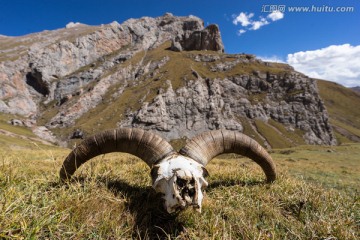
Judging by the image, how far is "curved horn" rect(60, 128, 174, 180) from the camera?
22.0 ft

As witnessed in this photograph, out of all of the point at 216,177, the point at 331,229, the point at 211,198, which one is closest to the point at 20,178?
the point at 211,198

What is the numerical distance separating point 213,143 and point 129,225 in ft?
10.2

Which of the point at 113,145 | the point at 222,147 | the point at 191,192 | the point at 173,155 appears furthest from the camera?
the point at 222,147

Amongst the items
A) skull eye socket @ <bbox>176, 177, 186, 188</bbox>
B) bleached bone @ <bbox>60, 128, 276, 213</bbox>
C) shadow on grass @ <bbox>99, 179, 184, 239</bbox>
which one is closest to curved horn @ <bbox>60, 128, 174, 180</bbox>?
bleached bone @ <bbox>60, 128, 276, 213</bbox>

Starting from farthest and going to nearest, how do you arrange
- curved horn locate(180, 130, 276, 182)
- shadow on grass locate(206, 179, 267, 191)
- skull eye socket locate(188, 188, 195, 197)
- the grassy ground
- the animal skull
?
shadow on grass locate(206, 179, 267, 191) → curved horn locate(180, 130, 276, 182) → skull eye socket locate(188, 188, 195, 197) → the animal skull → the grassy ground

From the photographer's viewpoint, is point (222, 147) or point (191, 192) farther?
point (222, 147)

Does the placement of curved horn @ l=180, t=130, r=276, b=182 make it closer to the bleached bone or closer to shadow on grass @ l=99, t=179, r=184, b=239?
the bleached bone

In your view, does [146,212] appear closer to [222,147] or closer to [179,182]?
[179,182]

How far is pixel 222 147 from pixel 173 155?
6.04ft

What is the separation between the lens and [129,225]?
5.23m

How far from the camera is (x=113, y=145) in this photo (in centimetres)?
690

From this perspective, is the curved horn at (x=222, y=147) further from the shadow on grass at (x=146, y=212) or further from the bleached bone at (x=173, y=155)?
the shadow on grass at (x=146, y=212)

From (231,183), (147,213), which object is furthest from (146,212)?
(231,183)

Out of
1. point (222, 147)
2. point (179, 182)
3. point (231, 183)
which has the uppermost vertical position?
point (222, 147)
